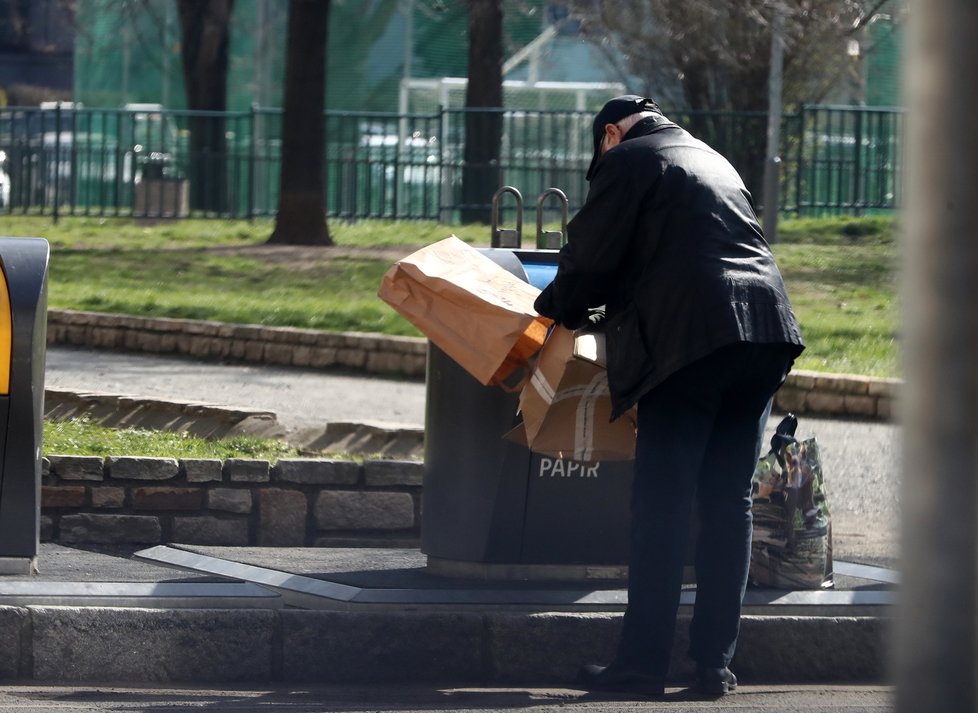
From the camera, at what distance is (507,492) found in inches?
201

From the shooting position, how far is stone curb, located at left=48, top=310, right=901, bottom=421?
9.77m

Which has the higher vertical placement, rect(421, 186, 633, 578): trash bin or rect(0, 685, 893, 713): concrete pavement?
rect(421, 186, 633, 578): trash bin

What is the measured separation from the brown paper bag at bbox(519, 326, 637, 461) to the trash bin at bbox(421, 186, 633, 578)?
1.33ft

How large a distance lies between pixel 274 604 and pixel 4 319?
1202 millimetres

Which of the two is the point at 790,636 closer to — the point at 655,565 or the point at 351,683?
the point at 655,565

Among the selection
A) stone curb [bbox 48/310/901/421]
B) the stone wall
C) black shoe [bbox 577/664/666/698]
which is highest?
stone curb [bbox 48/310/901/421]

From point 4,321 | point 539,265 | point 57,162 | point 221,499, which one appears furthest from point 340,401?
point 57,162

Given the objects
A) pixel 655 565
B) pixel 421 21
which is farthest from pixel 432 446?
pixel 421 21

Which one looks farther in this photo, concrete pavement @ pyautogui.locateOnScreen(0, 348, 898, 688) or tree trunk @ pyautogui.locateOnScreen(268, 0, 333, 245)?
tree trunk @ pyautogui.locateOnScreen(268, 0, 333, 245)

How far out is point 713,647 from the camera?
4.53 metres

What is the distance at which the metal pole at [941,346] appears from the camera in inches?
55.1

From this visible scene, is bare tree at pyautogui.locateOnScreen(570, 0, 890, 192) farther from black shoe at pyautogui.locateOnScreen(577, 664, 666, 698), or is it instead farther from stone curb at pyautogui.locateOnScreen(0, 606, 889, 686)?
black shoe at pyautogui.locateOnScreen(577, 664, 666, 698)

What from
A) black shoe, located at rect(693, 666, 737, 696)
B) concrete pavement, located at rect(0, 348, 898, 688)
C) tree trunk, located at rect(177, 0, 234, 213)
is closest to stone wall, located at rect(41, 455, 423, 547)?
concrete pavement, located at rect(0, 348, 898, 688)

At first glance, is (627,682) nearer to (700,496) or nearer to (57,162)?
(700,496)
